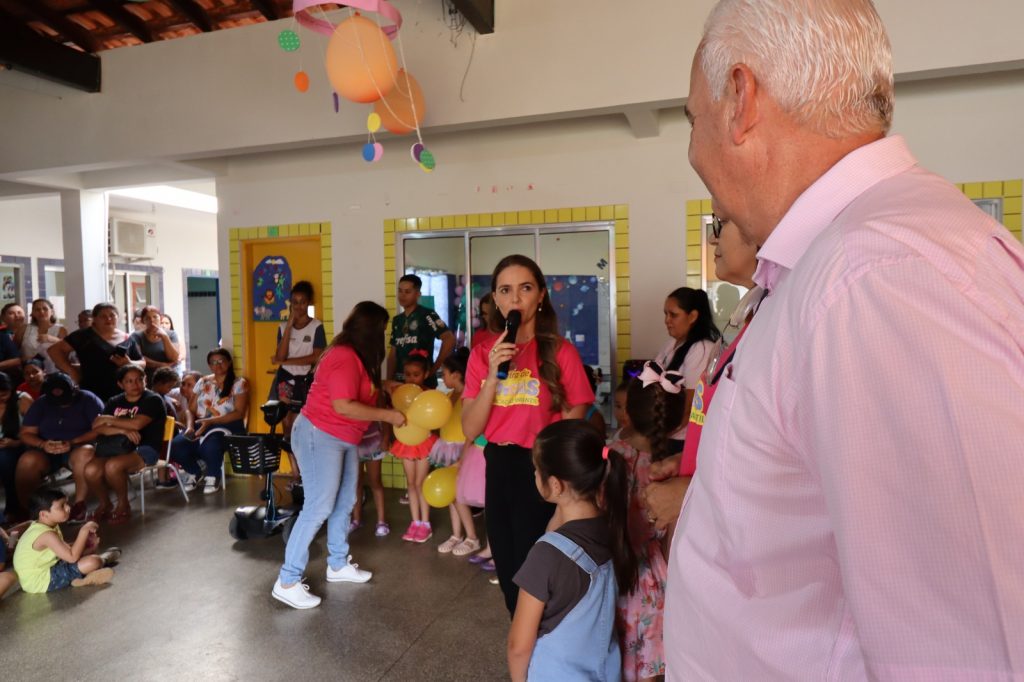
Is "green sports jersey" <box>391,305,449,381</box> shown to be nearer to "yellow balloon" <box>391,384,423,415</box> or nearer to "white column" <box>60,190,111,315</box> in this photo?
"yellow balloon" <box>391,384,423,415</box>

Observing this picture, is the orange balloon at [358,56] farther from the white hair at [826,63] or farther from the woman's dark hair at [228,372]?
the woman's dark hair at [228,372]

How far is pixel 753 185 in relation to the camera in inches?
27.1

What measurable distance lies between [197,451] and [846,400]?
5851 mm

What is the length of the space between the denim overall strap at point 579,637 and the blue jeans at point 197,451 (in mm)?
4346

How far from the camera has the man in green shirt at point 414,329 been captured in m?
5.07

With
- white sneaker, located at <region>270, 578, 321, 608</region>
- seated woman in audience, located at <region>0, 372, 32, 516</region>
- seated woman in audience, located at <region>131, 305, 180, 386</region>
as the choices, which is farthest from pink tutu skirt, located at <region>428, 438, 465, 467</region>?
seated woman in audience, located at <region>131, 305, 180, 386</region>

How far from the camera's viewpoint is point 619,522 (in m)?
1.99

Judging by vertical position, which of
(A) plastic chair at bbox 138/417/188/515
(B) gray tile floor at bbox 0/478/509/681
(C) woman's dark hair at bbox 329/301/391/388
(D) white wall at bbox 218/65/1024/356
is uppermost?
(D) white wall at bbox 218/65/1024/356

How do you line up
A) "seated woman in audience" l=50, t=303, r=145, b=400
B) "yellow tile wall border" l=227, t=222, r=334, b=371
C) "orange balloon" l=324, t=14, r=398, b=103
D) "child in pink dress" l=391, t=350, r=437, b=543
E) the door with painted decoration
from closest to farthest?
1. "orange balloon" l=324, t=14, r=398, b=103
2. "child in pink dress" l=391, t=350, r=437, b=543
3. "seated woman in audience" l=50, t=303, r=145, b=400
4. "yellow tile wall border" l=227, t=222, r=334, b=371
5. the door with painted decoration

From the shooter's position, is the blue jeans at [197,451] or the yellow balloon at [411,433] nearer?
the yellow balloon at [411,433]

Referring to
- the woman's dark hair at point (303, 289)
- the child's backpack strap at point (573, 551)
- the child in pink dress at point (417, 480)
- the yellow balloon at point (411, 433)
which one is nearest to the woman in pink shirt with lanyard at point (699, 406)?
the child's backpack strap at point (573, 551)

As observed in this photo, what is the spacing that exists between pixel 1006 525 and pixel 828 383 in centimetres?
14

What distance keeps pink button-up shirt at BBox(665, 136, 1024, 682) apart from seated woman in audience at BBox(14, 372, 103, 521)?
18.3 feet

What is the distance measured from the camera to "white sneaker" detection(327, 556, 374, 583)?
11.7 feet
